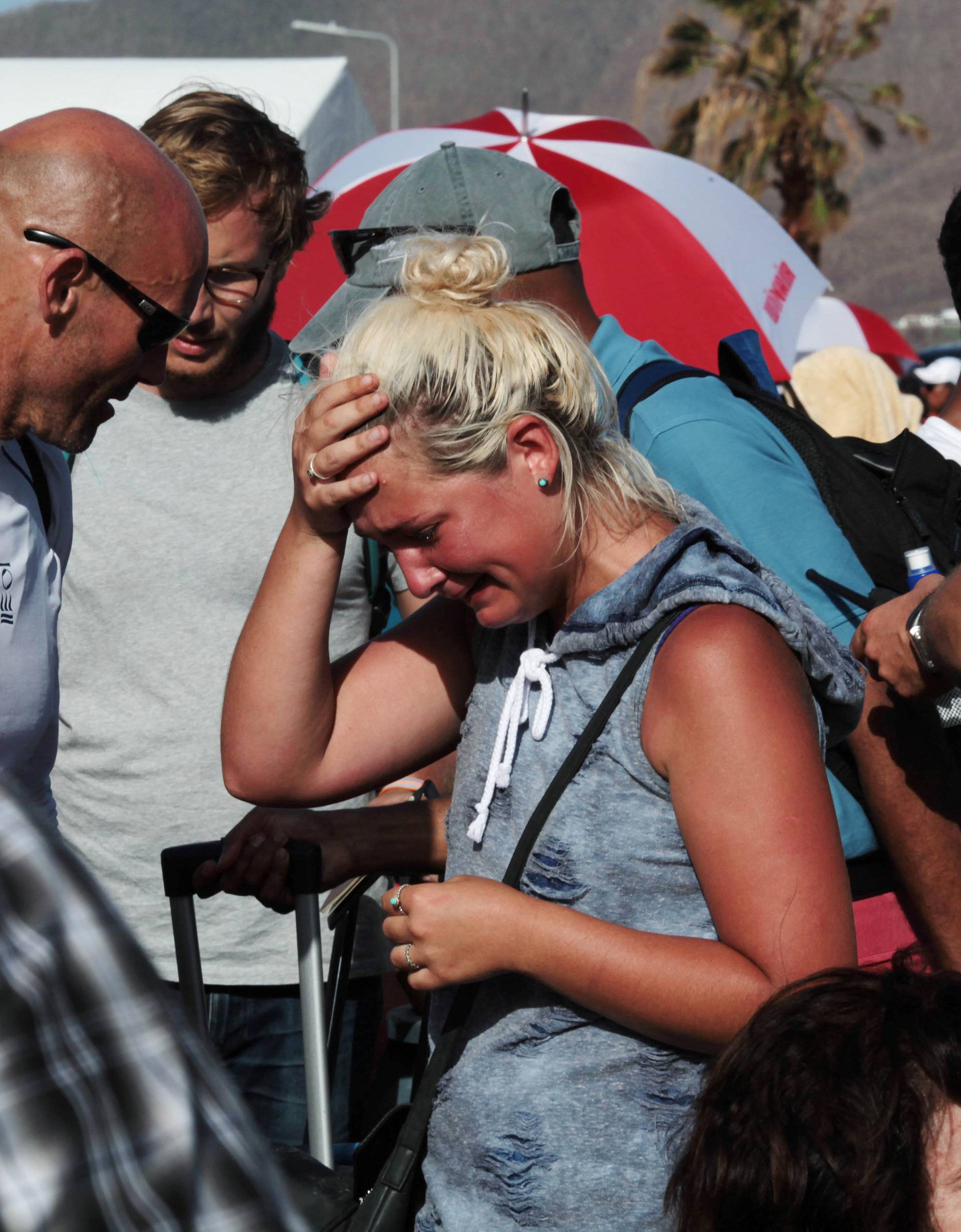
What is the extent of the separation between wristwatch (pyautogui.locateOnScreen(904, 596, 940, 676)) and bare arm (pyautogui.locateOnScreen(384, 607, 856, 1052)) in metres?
0.36

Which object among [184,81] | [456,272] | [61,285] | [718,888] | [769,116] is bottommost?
[718,888]

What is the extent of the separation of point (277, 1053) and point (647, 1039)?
136 centimetres

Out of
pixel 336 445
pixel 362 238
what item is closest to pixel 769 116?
pixel 362 238

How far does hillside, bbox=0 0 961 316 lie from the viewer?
12100 cm

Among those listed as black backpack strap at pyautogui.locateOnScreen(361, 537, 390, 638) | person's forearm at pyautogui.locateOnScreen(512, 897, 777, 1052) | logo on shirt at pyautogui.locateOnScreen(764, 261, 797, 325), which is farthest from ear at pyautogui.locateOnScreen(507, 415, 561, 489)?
logo on shirt at pyautogui.locateOnScreen(764, 261, 797, 325)

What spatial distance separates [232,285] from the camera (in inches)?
111

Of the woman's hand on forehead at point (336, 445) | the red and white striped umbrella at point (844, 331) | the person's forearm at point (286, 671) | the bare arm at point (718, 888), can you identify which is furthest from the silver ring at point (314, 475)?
the red and white striped umbrella at point (844, 331)

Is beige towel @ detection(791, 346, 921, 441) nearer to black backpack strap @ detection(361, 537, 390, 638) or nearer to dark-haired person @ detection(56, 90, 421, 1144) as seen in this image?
black backpack strap @ detection(361, 537, 390, 638)

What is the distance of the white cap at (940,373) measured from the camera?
427 inches

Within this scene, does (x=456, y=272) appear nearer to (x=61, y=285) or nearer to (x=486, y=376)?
(x=486, y=376)

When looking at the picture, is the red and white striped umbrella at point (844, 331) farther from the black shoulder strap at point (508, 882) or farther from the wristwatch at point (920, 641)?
the black shoulder strap at point (508, 882)

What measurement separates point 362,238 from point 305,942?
1.20 metres

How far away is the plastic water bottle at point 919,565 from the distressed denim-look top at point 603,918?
0.58 meters

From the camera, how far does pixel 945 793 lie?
1963 mm
